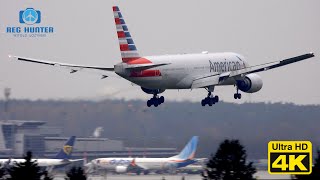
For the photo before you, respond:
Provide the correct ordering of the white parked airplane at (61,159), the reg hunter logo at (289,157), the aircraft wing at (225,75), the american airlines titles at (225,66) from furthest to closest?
1. the white parked airplane at (61,159)
2. the american airlines titles at (225,66)
3. the aircraft wing at (225,75)
4. the reg hunter logo at (289,157)

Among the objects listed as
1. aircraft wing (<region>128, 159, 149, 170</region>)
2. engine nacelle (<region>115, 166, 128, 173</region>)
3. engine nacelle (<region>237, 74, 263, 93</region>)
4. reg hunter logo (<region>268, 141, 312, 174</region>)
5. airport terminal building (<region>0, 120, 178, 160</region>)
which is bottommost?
reg hunter logo (<region>268, 141, 312, 174</region>)

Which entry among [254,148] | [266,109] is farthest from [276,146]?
[266,109]

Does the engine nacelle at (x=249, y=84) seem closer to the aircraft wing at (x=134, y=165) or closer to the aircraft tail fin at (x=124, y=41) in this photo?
the aircraft tail fin at (x=124, y=41)

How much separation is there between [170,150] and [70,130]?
18.2 m

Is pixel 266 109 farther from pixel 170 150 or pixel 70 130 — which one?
pixel 70 130

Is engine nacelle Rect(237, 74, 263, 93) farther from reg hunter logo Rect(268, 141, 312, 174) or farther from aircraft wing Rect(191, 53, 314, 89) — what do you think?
reg hunter logo Rect(268, 141, 312, 174)

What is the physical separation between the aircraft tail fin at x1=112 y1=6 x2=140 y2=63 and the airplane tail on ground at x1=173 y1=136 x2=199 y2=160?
29.8m

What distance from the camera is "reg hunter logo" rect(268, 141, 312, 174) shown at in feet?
316

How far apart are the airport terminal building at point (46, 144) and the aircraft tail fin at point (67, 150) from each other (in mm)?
5494

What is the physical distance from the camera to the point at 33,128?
195500 millimetres

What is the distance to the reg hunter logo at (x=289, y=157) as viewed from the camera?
96312 mm

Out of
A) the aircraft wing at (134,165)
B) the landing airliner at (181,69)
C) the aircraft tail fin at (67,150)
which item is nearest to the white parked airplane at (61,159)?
the aircraft tail fin at (67,150)

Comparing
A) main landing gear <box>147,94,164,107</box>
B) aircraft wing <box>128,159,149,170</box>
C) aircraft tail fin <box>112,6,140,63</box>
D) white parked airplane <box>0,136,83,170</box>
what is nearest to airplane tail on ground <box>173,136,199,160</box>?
aircraft wing <box>128,159,149,170</box>

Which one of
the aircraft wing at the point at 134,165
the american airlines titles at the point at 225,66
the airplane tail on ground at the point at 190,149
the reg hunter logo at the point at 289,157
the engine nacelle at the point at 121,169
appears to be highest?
the american airlines titles at the point at 225,66
